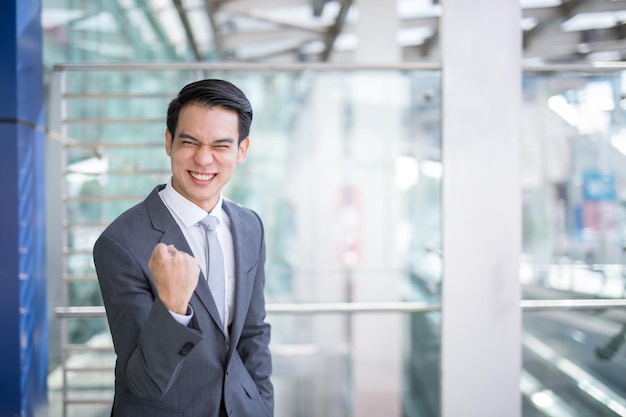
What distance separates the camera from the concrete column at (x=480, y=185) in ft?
9.78

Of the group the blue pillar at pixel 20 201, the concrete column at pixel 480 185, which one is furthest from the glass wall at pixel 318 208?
the blue pillar at pixel 20 201

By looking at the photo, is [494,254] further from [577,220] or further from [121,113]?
[121,113]

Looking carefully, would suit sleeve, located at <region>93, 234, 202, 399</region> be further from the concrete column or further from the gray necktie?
the concrete column

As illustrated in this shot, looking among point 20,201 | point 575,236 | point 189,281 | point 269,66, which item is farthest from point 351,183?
point 189,281

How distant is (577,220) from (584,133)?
2.65 metres

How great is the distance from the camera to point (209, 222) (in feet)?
5.43

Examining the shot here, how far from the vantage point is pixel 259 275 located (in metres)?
1.88

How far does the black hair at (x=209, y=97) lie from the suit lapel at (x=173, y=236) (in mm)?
222

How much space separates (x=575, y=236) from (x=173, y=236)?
6.00 meters

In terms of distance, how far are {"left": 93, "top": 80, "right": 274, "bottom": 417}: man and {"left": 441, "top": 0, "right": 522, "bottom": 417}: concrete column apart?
58.7 inches

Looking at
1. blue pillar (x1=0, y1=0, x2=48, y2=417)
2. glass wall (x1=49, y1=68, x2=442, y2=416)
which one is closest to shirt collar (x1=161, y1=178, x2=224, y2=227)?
blue pillar (x1=0, y1=0, x2=48, y2=417)

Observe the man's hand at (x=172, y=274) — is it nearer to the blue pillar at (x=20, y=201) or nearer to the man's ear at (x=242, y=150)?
the man's ear at (x=242, y=150)

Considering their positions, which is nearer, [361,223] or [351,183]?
[361,223]

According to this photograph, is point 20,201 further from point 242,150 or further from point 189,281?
point 189,281
